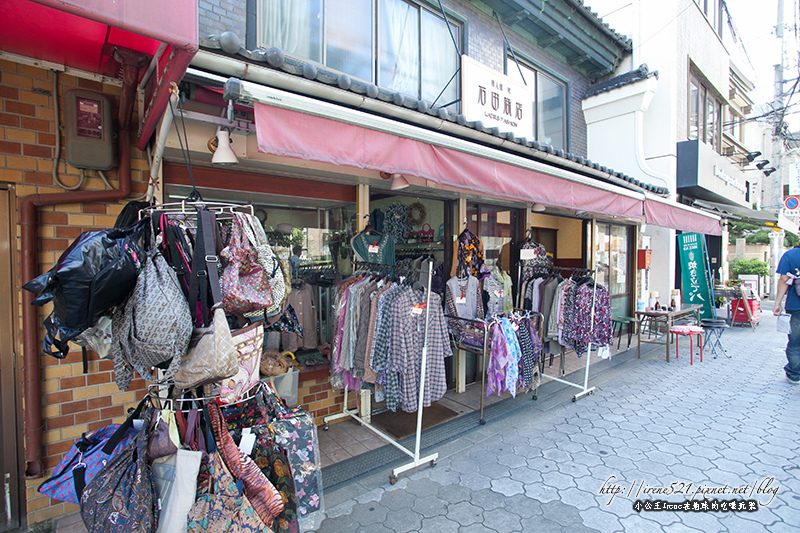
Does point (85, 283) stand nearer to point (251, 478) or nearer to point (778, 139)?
point (251, 478)

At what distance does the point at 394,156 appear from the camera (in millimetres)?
2717

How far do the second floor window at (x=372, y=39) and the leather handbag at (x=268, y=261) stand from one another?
3.38m

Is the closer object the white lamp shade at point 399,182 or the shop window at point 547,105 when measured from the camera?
the white lamp shade at point 399,182

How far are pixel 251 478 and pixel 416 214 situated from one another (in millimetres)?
4396

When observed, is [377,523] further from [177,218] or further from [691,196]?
[691,196]

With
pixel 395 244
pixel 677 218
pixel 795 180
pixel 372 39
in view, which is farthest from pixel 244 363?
pixel 795 180

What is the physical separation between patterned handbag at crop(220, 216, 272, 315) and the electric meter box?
1.60 m

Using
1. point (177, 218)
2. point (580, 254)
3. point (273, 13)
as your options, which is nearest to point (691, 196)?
point (580, 254)

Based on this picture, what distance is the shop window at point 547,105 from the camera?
8.19 metres

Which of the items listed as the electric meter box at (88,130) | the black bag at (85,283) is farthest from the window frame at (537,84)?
the black bag at (85,283)

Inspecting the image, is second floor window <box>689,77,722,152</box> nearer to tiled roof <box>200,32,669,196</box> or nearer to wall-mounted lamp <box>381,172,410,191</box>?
tiled roof <box>200,32,669,196</box>

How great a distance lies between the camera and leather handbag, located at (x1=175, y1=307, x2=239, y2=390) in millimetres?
1809

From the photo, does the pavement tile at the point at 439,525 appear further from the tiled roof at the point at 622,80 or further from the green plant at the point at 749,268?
the green plant at the point at 749,268

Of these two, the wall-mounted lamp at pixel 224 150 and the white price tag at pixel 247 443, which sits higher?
the wall-mounted lamp at pixel 224 150
